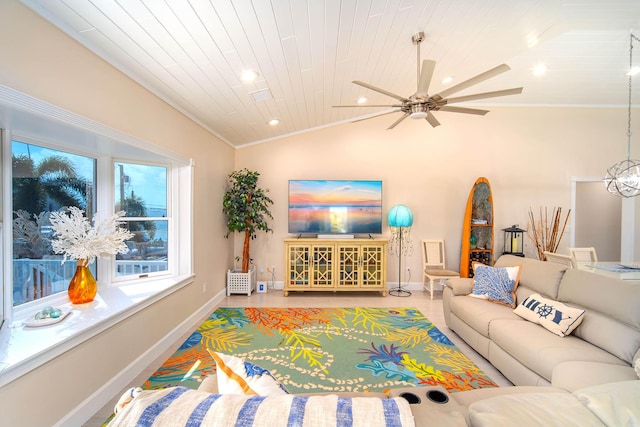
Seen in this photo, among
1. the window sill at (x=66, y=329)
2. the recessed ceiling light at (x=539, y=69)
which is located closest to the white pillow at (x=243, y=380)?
the window sill at (x=66, y=329)

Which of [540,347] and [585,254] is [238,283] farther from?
[585,254]

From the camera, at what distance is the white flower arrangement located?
1.96 meters

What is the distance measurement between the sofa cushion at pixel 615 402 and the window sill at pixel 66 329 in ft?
7.79

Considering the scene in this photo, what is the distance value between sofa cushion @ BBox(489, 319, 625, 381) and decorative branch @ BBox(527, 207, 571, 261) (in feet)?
10.1

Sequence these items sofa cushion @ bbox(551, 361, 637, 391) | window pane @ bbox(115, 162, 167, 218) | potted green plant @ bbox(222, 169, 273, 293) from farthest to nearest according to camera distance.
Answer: potted green plant @ bbox(222, 169, 273, 293) < window pane @ bbox(115, 162, 167, 218) < sofa cushion @ bbox(551, 361, 637, 391)

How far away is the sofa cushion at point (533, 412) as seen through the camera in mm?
724

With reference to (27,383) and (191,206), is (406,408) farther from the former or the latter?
(191,206)

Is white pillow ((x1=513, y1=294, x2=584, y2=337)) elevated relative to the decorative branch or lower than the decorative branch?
lower

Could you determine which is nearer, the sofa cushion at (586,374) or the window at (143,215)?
the sofa cushion at (586,374)

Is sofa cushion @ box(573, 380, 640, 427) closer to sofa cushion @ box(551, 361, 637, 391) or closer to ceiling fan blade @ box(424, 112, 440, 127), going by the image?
sofa cushion @ box(551, 361, 637, 391)

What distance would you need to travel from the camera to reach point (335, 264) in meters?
4.30

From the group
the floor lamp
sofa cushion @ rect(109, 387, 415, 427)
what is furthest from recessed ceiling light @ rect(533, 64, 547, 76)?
sofa cushion @ rect(109, 387, 415, 427)

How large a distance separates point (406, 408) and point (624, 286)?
2285 mm

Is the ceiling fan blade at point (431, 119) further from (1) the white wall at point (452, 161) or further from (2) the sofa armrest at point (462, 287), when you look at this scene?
(1) the white wall at point (452, 161)
